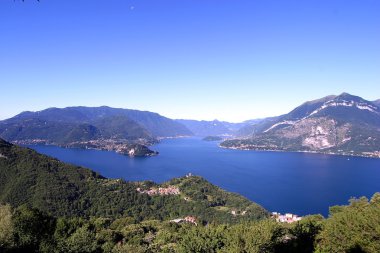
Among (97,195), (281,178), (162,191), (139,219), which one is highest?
(97,195)

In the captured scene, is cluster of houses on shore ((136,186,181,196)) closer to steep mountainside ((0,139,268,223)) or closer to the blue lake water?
steep mountainside ((0,139,268,223))

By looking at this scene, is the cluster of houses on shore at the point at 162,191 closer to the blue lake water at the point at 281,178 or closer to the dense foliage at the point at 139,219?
the dense foliage at the point at 139,219

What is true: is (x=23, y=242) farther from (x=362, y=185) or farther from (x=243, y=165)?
(x=243, y=165)

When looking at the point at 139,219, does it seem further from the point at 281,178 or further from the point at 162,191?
the point at 281,178

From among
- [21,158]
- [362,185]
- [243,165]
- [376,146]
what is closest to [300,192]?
[362,185]

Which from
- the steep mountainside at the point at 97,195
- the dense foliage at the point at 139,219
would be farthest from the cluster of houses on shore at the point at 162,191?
the dense foliage at the point at 139,219

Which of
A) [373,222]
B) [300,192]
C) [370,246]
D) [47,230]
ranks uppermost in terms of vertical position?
[373,222]

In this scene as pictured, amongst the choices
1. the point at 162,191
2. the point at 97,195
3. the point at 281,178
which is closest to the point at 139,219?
the point at 97,195

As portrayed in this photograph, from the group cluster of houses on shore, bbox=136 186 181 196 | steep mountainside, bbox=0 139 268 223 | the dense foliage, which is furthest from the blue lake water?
cluster of houses on shore, bbox=136 186 181 196
